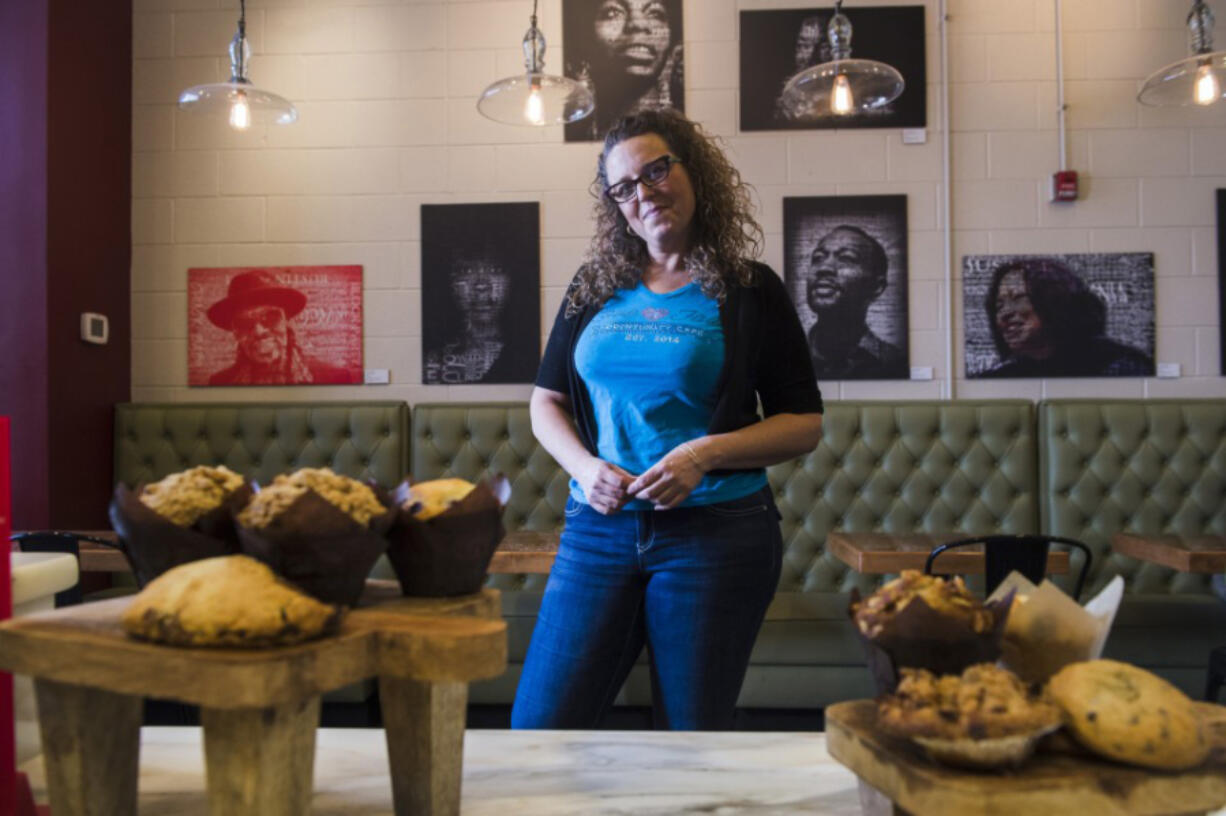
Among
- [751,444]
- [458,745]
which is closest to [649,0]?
[751,444]

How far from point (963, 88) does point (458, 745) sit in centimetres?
428

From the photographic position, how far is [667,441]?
4.78 ft

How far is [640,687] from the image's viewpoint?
3.37m

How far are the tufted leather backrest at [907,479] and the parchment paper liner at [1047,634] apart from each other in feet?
11.0

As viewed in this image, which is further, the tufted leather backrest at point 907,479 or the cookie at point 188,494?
the tufted leather backrest at point 907,479

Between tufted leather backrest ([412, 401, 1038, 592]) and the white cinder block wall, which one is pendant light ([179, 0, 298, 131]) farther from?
tufted leather backrest ([412, 401, 1038, 592])

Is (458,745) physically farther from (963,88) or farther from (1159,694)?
(963,88)

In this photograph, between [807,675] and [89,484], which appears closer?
[807,675]

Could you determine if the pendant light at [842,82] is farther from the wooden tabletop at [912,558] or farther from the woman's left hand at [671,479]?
the woman's left hand at [671,479]

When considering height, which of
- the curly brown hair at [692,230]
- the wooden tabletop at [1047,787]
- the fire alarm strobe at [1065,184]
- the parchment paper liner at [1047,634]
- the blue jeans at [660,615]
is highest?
the fire alarm strobe at [1065,184]

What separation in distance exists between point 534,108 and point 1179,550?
257cm

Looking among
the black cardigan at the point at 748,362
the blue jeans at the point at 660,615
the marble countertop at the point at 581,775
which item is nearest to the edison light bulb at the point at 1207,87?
the black cardigan at the point at 748,362

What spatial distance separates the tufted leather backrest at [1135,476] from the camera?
3797 mm

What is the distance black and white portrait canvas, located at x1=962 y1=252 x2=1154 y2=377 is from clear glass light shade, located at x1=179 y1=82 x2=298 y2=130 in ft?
10.2
